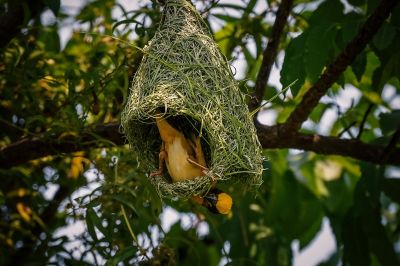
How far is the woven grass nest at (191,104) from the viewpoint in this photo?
83.4 inches

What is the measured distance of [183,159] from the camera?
2.18 meters

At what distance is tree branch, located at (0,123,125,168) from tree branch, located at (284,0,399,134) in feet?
2.28

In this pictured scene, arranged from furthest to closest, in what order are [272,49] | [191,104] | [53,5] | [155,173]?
[272,49], [53,5], [155,173], [191,104]

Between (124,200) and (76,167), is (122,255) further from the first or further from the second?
(76,167)

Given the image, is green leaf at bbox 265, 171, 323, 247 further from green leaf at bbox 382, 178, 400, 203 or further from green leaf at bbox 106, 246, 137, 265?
green leaf at bbox 106, 246, 137, 265

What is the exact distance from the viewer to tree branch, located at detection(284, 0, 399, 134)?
2494 millimetres

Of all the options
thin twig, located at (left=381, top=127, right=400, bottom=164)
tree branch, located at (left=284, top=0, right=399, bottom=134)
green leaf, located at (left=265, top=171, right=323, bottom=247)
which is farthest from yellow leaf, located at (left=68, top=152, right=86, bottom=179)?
thin twig, located at (left=381, top=127, right=400, bottom=164)

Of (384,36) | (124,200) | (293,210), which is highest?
(384,36)

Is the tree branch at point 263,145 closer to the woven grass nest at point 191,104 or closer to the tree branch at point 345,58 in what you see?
the tree branch at point 345,58

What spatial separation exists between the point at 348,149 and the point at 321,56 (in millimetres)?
517

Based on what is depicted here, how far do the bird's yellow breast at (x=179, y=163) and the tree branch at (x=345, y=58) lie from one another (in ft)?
2.16

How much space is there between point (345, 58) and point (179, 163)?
77 centimetres

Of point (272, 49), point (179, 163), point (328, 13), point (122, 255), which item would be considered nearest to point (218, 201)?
point (179, 163)

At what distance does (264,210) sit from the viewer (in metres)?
3.76
